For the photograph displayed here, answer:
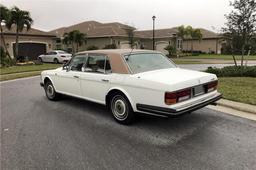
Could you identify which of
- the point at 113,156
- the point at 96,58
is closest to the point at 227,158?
the point at 113,156

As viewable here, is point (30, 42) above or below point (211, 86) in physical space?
above

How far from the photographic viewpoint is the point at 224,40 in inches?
510

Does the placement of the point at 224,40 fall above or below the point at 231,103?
above

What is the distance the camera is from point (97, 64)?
5.68m

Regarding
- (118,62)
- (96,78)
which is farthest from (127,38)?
(118,62)

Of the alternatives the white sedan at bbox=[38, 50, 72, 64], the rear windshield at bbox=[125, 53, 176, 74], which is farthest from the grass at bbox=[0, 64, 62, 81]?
the rear windshield at bbox=[125, 53, 176, 74]

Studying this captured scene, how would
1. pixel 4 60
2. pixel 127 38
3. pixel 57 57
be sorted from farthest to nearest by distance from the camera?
pixel 127 38
pixel 57 57
pixel 4 60

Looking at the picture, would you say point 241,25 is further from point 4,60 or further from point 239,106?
point 4,60

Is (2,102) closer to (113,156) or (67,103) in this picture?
(67,103)

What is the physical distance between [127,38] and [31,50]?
14.1 metres

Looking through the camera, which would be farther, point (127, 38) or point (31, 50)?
point (127, 38)

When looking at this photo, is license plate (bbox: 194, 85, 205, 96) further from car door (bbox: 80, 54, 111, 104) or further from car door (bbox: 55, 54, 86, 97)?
car door (bbox: 55, 54, 86, 97)

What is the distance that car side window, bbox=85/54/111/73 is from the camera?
5.42 metres

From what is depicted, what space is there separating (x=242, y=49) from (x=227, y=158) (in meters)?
10.6
